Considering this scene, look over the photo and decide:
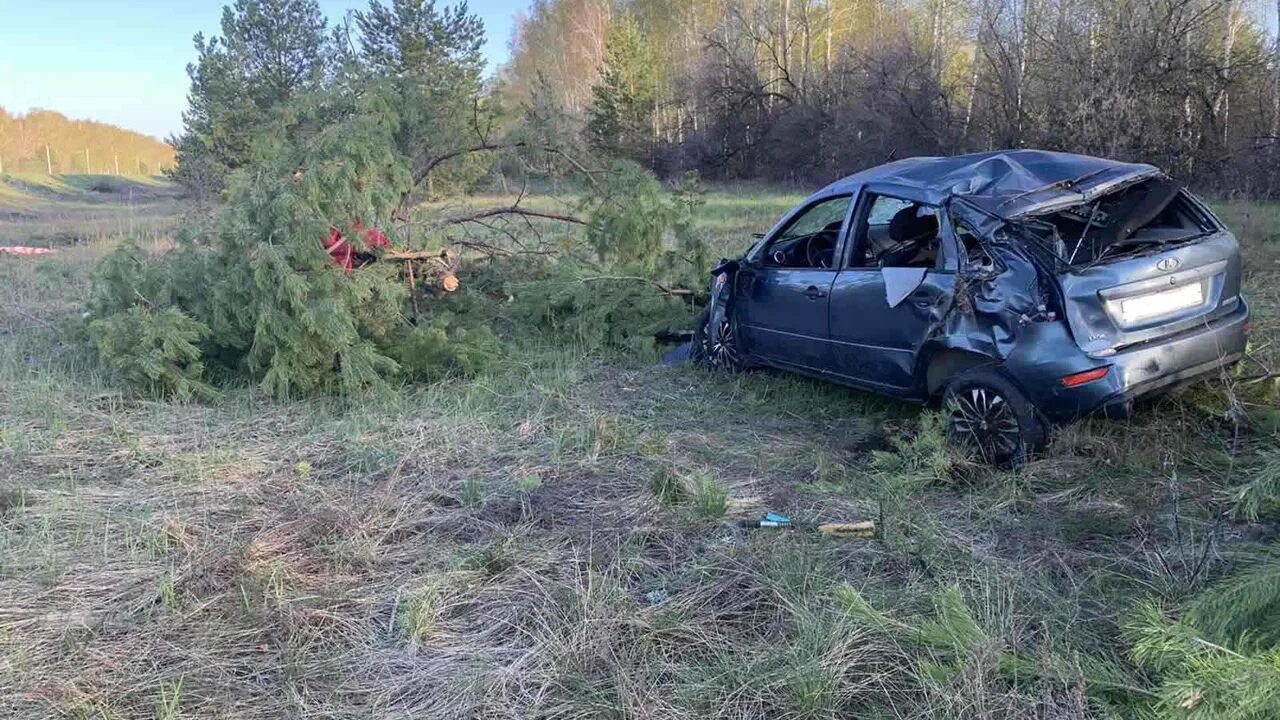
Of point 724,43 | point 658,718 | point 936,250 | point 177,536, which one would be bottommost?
point 658,718

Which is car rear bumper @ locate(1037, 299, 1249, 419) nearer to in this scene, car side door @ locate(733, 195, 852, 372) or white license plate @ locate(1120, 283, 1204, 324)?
white license plate @ locate(1120, 283, 1204, 324)

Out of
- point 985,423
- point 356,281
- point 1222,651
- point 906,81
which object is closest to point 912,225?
point 985,423

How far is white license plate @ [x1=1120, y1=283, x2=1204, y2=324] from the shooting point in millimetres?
4258

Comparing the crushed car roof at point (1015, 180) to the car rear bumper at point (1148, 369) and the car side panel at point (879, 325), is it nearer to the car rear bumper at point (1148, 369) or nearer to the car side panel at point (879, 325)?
the car side panel at point (879, 325)

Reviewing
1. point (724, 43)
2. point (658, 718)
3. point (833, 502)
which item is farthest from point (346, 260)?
point (724, 43)

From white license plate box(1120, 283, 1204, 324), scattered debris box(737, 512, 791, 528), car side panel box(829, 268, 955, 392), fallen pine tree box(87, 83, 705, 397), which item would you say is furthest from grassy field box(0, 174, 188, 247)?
white license plate box(1120, 283, 1204, 324)

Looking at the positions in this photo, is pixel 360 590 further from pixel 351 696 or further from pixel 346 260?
pixel 346 260

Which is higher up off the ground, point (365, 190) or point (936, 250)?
point (365, 190)

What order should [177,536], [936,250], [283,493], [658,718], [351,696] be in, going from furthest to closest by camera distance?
[936,250] < [283,493] < [177,536] < [351,696] < [658,718]

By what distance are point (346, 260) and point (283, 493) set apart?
2682mm

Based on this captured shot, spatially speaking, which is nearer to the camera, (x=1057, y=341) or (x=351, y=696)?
(x=351, y=696)

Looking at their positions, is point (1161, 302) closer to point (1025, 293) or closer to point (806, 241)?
point (1025, 293)

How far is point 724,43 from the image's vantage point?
36.2 meters

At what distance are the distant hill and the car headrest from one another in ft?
231
